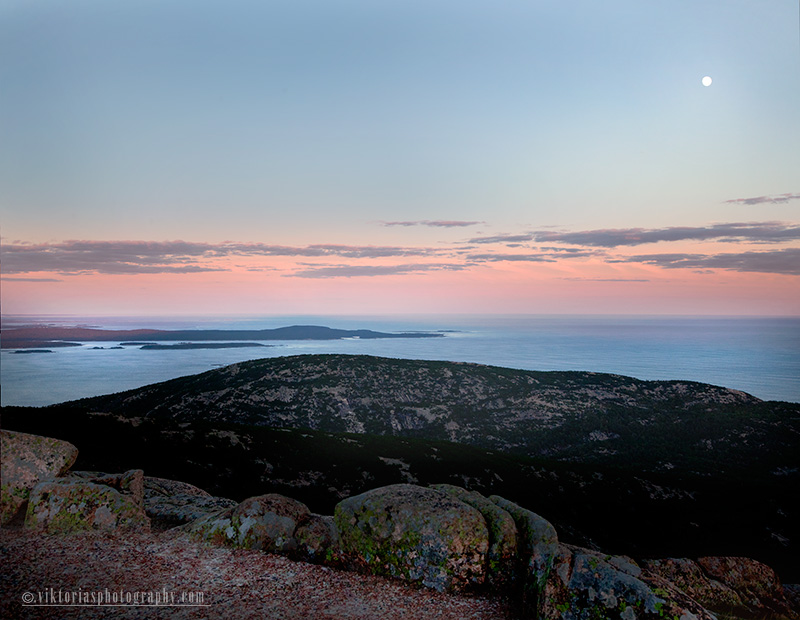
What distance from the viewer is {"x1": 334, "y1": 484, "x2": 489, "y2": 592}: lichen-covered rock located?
1523 centimetres

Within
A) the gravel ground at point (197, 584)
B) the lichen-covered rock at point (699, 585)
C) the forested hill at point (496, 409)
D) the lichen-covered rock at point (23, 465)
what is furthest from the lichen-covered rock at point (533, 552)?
the forested hill at point (496, 409)

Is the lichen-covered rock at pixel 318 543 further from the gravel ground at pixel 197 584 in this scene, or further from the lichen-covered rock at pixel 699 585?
the lichen-covered rock at pixel 699 585

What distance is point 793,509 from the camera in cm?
6181

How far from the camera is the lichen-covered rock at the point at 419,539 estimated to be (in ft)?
50.0

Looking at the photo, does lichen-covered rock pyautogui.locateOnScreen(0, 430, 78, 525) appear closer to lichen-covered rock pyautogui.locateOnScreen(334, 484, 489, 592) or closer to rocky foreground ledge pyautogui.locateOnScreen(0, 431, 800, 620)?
rocky foreground ledge pyautogui.locateOnScreen(0, 431, 800, 620)

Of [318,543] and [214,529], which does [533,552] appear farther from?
[214,529]

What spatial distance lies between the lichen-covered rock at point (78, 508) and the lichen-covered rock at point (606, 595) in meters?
15.4

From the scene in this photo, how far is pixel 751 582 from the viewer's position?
26000 mm

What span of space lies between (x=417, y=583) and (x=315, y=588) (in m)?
3.39

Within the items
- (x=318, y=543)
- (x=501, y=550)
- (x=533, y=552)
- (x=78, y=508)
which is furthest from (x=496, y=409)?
(x=78, y=508)

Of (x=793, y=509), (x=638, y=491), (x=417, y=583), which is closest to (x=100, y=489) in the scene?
(x=417, y=583)

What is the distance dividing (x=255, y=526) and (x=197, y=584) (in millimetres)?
2902

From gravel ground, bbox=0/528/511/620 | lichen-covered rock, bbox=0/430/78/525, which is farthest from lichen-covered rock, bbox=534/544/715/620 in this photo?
lichen-covered rock, bbox=0/430/78/525

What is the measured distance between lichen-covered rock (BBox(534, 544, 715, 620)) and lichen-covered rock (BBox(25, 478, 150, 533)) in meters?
15.4
